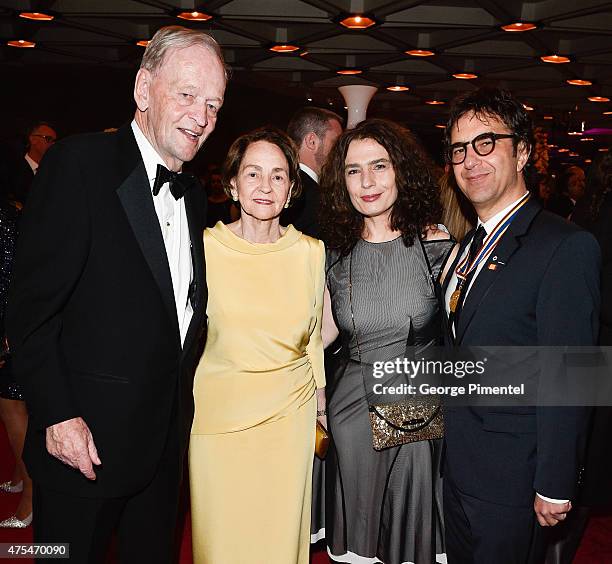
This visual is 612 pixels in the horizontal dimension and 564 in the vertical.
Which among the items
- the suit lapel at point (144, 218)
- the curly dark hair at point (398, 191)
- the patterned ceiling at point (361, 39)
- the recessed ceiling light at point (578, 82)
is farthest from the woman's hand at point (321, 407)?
the recessed ceiling light at point (578, 82)

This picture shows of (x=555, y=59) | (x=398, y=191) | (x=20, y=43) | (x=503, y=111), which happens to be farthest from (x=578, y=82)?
(x=503, y=111)

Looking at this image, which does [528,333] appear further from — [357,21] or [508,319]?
[357,21]

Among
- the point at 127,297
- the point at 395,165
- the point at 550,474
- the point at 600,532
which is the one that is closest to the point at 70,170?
the point at 127,297

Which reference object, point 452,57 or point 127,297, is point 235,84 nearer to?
point 452,57

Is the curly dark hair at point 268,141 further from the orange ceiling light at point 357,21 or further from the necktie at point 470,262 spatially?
the orange ceiling light at point 357,21

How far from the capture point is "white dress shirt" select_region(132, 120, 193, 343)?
1845 millimetres

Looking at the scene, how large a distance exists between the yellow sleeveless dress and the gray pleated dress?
0.53 feet

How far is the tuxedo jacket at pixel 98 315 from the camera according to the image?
5.12 feet

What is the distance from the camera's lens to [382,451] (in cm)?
237

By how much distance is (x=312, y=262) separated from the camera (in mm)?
2496

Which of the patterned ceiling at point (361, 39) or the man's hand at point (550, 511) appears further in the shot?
the patterned ceiling at point (361, 39)

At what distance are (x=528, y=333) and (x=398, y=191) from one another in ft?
3.19

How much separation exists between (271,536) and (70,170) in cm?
159

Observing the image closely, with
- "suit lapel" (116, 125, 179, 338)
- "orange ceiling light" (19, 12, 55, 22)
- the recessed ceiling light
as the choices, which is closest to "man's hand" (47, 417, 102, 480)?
"suit lapel" (116, 125, 179, 338)
